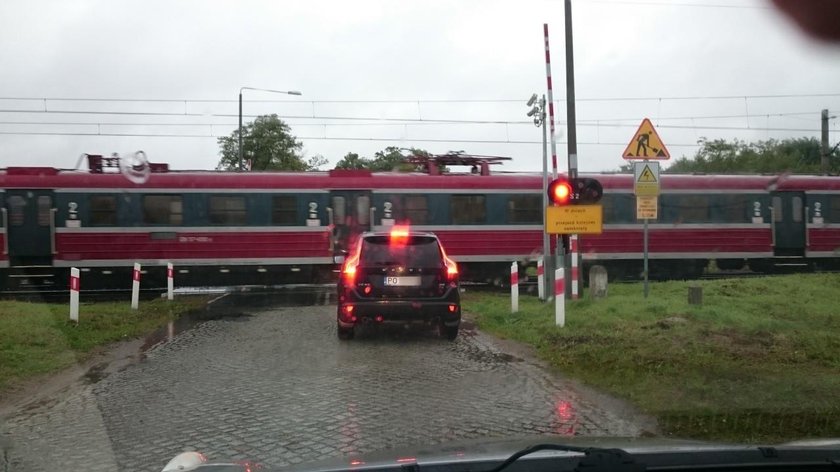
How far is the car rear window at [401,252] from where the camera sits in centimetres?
1095

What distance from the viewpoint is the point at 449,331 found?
11438 millimetres

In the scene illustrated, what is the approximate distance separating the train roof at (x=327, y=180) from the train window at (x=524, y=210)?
12.2 inches

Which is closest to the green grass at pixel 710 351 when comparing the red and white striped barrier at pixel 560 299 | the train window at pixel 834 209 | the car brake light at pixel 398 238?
the red and white striped barrier at pixel 560 299

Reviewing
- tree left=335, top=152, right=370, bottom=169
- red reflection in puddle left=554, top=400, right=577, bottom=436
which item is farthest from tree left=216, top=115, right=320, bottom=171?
red reflection in puddle left=554, top=400, right=577, bottom=436

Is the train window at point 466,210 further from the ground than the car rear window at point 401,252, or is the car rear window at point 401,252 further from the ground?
the train window at point 466,210

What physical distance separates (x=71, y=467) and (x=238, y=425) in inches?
56.8

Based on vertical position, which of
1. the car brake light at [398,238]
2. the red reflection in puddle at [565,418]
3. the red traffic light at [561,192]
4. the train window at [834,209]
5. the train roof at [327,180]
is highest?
the train roof at [327,180]

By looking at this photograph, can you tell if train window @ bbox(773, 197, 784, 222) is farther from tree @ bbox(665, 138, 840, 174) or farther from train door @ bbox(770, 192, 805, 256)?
tree @ bbox(665, 138, 840, 174)

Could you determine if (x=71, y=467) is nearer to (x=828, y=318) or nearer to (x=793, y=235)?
(x=828, y=318)

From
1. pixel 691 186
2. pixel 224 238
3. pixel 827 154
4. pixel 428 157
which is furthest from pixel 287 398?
pixel 827 154

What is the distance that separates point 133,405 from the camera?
24.7 ft

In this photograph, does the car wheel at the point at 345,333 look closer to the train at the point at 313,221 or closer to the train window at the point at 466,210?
the train at the point at 313,221

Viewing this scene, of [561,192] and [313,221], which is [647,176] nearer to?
[561,192]

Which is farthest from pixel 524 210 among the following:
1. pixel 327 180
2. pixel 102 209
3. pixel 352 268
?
pixel 102 209
